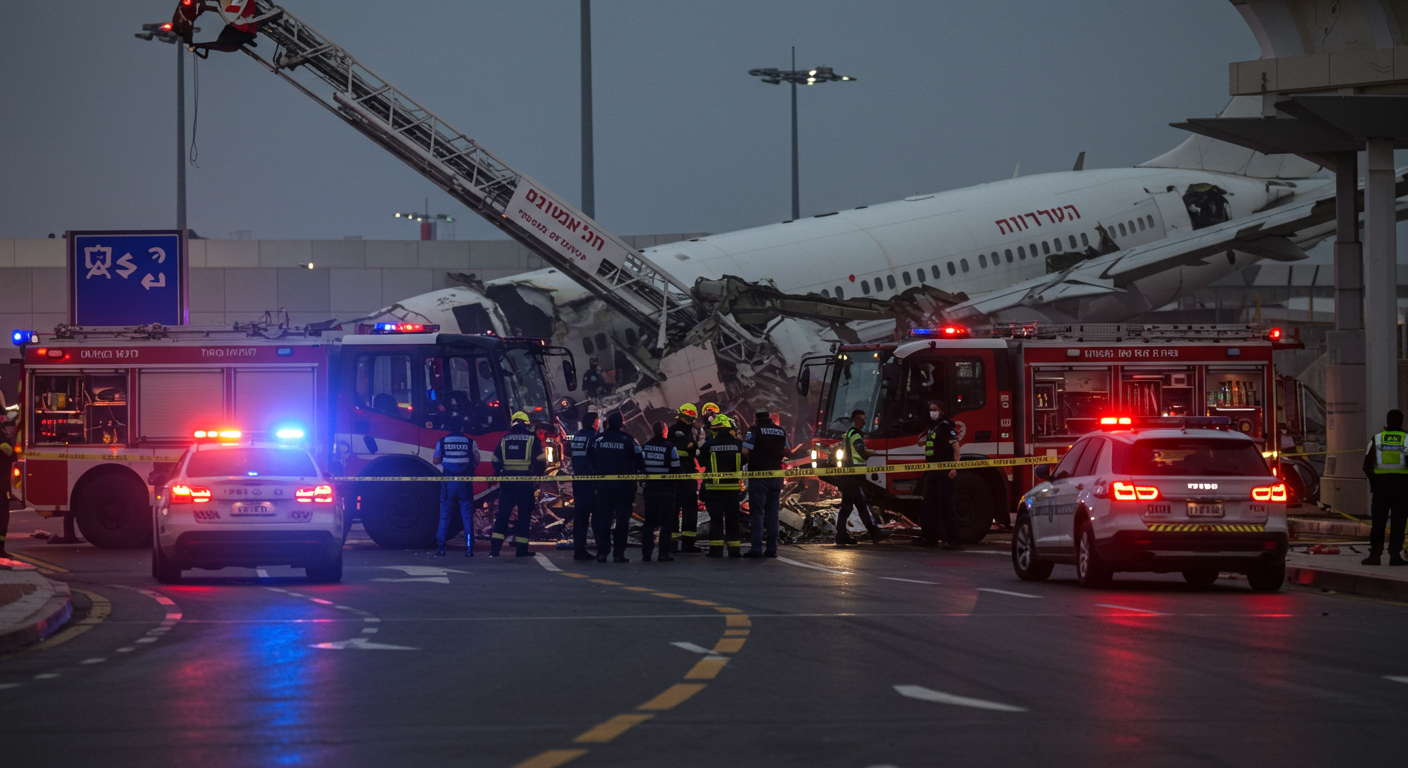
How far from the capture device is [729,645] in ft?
37.3

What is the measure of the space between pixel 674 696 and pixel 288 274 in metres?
41.0

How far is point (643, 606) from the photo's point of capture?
14148mm

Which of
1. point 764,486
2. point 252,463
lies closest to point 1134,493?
point 764,486

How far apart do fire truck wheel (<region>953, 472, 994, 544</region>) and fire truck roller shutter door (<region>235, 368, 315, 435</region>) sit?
886cm

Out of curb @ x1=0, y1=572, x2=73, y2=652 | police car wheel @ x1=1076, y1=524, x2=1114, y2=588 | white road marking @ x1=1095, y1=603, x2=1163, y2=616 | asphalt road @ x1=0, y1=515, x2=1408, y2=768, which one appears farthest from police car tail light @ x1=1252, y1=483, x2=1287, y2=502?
curb @ x1=0, y1=572, x2=73, y2=652

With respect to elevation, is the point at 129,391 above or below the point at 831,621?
above

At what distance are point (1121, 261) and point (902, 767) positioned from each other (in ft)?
90.4

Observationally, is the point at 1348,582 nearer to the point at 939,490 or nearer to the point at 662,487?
the point at 939,490

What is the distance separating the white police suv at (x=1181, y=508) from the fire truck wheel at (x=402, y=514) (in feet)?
31.0

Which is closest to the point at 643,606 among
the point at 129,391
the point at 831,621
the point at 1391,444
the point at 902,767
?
the point at 831,621

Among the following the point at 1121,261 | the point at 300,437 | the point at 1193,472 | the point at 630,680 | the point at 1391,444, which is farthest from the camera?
the point at 1121,261

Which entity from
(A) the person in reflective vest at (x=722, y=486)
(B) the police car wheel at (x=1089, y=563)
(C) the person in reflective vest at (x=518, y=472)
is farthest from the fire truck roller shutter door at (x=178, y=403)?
(B) the police car wheel at (x=1089, y=563)

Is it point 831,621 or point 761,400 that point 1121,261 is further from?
point 831,621

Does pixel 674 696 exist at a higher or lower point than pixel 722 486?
lower
